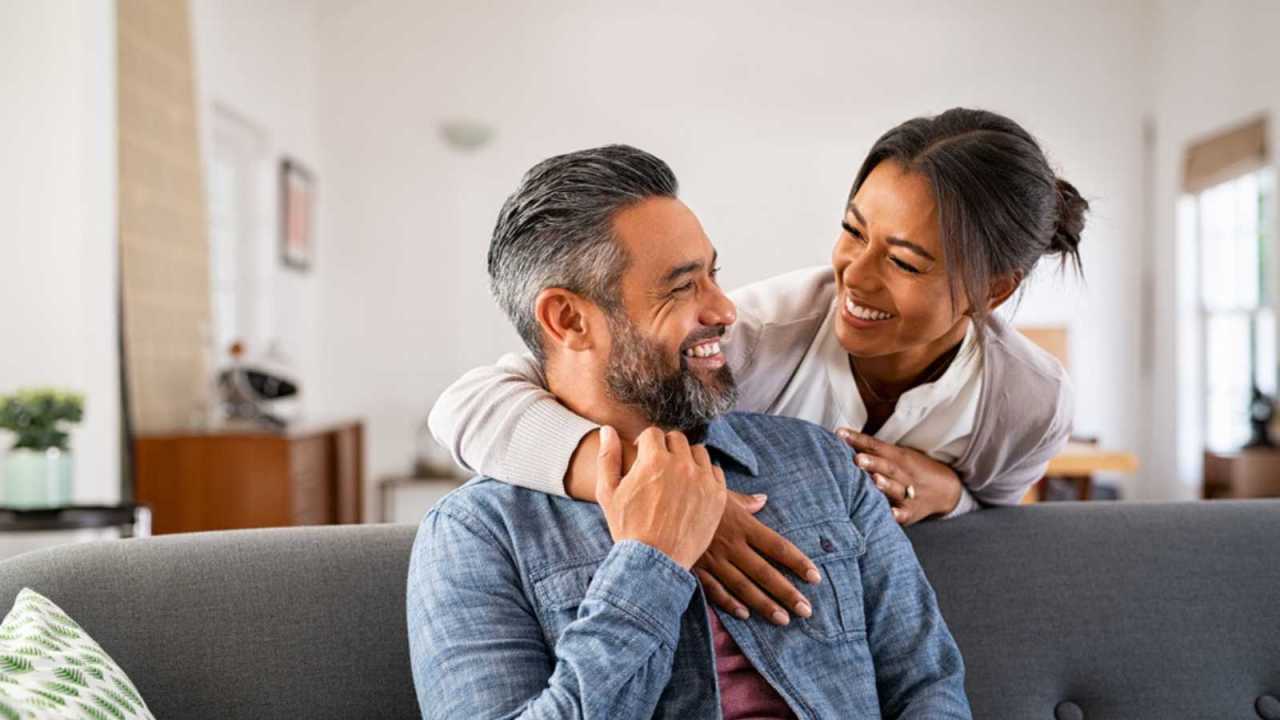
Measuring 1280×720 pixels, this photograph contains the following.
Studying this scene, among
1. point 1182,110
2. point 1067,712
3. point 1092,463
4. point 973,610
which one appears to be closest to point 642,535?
point 973,610

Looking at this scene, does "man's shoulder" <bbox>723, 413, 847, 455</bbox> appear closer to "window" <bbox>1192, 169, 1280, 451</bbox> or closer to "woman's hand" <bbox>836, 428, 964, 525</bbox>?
"woman's hand" <bbox>836, 428, 964, 525</bbox>

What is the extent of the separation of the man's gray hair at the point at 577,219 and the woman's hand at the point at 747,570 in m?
0.30

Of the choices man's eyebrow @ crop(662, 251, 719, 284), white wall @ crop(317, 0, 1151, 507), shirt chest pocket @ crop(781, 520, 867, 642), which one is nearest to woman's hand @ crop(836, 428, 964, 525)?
shirt chest pocket @ crop(781, 520, 867, 642)

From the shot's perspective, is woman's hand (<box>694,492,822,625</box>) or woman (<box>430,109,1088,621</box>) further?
woman (<box>430,109,1088,621</box>)

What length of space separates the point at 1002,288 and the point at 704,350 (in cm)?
50

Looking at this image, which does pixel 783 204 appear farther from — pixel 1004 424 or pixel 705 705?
pixel 705 705

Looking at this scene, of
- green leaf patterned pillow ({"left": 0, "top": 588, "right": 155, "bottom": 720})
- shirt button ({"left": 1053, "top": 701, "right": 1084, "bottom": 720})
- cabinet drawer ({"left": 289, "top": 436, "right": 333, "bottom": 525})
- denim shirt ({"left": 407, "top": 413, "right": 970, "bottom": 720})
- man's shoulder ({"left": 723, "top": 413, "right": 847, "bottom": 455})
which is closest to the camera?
green leaf patterned pillow ({"left": 0, "top": 588, "right": 155, "bottom": 720})

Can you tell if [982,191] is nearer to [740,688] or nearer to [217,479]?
[740,688]

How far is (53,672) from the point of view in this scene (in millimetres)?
1259

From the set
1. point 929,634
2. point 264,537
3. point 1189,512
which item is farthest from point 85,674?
point 1189,512

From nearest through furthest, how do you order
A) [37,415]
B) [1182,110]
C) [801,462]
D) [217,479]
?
Answer: [801,462] → [37,415] → [217,479] → [1182,110]

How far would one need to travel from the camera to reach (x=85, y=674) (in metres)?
1.31

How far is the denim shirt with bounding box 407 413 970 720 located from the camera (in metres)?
1.29

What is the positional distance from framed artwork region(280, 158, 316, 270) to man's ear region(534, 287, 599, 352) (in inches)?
193
